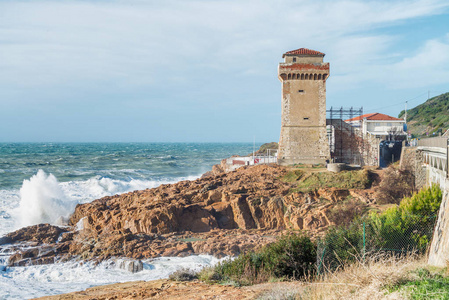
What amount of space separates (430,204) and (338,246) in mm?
4188

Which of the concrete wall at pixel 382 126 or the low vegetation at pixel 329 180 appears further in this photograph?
the concrete wall at pixel 382 126

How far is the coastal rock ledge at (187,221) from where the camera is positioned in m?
16.2

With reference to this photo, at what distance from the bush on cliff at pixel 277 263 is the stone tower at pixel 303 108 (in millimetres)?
18392

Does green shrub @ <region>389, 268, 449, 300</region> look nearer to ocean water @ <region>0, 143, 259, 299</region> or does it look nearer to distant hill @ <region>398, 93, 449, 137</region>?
ocean water @ <region>0, 143, 259, 299</region>

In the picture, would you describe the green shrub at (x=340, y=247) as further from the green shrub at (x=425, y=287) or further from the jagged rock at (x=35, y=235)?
the jagged rock at (x=35, y=235)

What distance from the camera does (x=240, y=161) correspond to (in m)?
33.0

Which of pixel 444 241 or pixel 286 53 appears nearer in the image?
pixel 444 241

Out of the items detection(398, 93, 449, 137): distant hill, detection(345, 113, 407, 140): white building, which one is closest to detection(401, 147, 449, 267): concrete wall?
detection(345, 113, 407, 140): white building

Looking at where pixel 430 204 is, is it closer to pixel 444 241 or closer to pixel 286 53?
pixel 444 241

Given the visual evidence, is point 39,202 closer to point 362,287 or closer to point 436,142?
point 436,142

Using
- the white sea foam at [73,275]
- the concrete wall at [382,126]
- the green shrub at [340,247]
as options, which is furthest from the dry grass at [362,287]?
the concrete wall at [382,126]

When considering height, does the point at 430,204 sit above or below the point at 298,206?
above

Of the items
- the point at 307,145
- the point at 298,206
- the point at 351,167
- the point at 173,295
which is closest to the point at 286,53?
the point at 307,145

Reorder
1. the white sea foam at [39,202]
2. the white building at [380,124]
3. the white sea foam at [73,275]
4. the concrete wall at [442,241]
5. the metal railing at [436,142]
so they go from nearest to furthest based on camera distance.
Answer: the concrete wall at [442,241] < the white sea foam at [73,275] < the metal railing at [436,142] < the white sea foam at [39,202] < the white building at [380,124]
